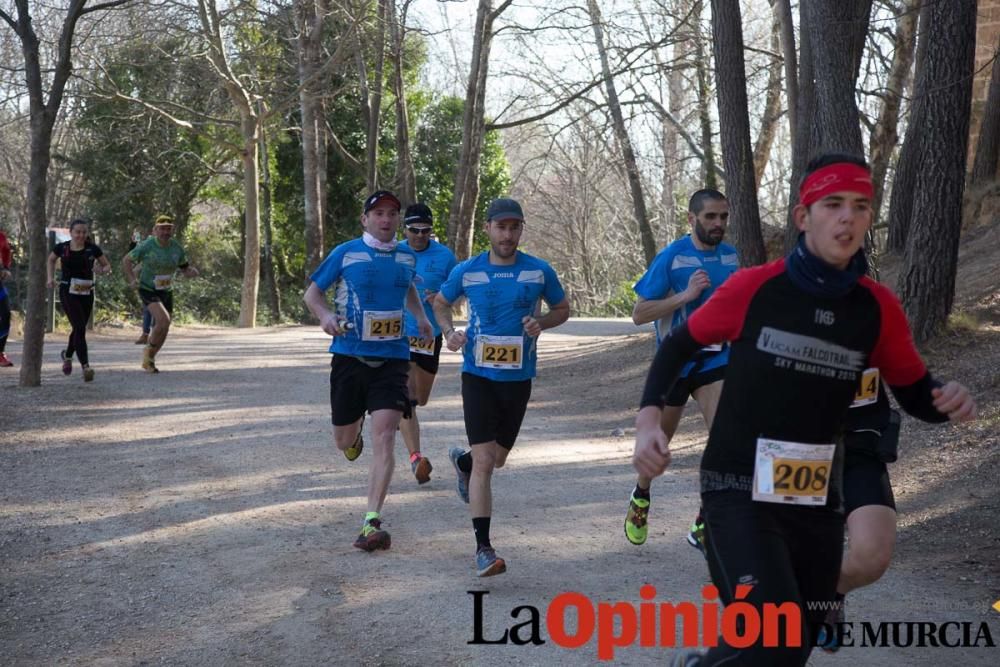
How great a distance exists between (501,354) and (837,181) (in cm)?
350

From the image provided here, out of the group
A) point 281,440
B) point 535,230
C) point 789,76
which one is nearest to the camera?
point 281,440

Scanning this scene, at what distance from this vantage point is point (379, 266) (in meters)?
8.15

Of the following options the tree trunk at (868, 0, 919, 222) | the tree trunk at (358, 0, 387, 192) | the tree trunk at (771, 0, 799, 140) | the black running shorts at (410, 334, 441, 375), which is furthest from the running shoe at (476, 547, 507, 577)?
the tree trunk at (358, 0, 387, 192)

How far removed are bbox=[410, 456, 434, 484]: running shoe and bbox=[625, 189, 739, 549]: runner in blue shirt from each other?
2.53 metres

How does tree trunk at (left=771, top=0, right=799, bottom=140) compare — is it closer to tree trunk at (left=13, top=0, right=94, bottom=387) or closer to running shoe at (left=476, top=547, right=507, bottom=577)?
tree trunk at (left=13, top=0, right=94, bottom=387)

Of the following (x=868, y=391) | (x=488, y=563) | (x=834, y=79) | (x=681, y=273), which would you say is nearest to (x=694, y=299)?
(x=681, y=273)

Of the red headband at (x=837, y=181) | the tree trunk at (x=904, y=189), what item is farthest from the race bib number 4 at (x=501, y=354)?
the tree trunk at (x=904, y=189)

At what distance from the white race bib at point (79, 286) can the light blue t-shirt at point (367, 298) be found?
8.65m

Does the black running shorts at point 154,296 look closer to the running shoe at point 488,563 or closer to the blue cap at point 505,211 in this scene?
the blue cap at point 505,211

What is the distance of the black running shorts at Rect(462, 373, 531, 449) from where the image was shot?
719 centimetres

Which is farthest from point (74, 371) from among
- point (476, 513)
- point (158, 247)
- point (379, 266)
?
point (476, 513)

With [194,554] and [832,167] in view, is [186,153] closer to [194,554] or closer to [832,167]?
[194,554]

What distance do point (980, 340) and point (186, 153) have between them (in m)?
29.3

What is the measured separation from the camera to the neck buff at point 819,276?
3992mm
